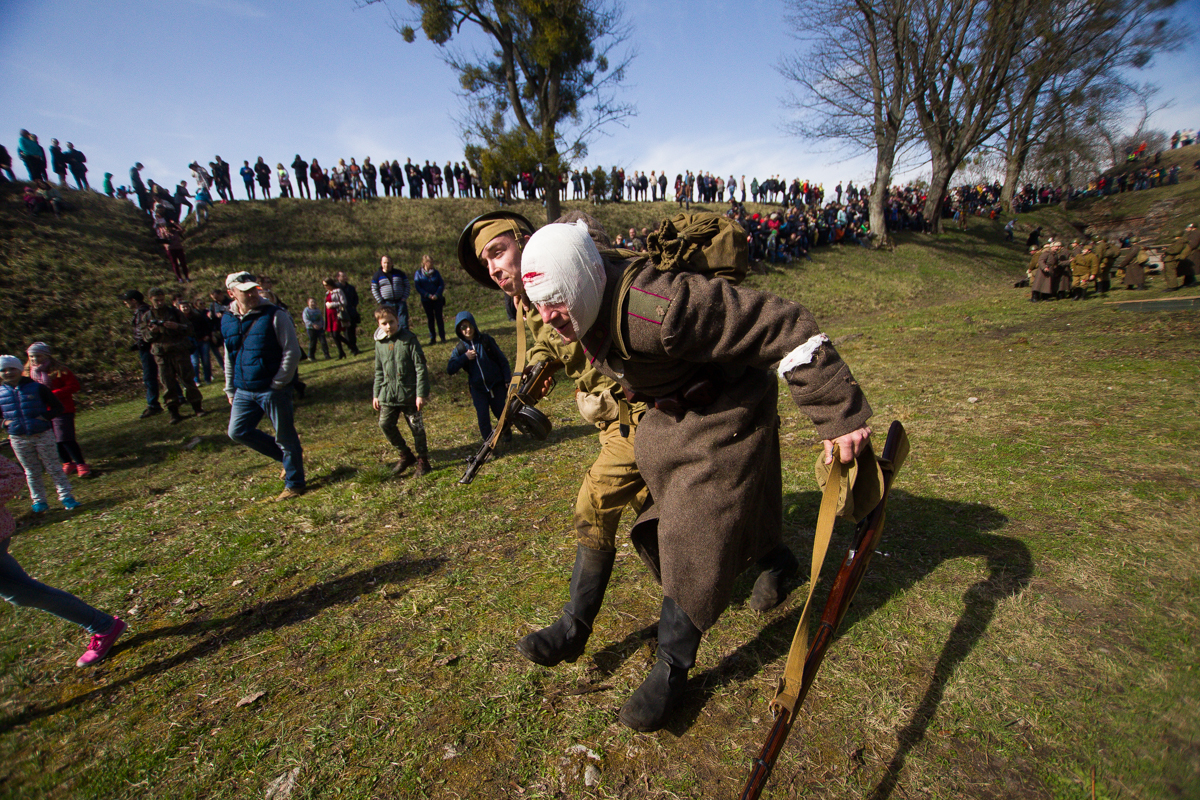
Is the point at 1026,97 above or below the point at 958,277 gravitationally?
above

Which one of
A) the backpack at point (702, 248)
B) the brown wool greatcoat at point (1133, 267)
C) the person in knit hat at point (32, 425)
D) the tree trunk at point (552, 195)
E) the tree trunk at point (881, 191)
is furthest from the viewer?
the tree trunk at point (881, 191)

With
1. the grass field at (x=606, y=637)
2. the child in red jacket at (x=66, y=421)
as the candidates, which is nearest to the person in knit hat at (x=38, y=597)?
the grass field at (x=606, y=637)

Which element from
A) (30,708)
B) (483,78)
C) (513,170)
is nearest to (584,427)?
(30,708)

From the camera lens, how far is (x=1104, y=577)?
2734 millimetres

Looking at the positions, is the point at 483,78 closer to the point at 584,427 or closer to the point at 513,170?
the point at 513,170

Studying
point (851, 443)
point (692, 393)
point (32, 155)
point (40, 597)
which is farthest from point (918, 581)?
point (32, 155)

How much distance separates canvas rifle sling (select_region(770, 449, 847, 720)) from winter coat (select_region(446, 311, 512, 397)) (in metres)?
5.19

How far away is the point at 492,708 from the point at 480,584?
3.71ft

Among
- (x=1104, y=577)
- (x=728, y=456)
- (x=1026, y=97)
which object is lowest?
(x=1104, y=577)

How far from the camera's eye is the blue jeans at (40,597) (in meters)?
3.00

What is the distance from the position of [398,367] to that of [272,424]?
→ 133 cm

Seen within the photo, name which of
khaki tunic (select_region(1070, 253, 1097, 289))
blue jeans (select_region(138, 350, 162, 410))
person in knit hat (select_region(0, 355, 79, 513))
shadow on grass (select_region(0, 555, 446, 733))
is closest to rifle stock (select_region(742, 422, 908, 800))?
shadow on grass (select_region(0, 555, 446, 733))

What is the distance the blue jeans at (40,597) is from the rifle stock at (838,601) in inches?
145

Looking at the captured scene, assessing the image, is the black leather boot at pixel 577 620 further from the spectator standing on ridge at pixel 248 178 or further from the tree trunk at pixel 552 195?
the spectator standing on ridge at pixel 248 178
